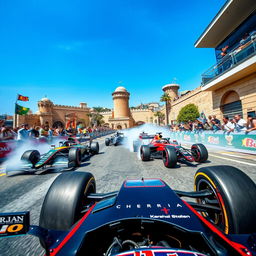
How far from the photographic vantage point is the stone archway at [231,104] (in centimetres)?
1222

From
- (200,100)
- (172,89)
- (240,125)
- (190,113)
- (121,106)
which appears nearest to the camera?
(240,125)

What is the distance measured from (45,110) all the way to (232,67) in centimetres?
6007

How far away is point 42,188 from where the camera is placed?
2.85 meters

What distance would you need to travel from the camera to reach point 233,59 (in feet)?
34.5

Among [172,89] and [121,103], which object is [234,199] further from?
[121,103]

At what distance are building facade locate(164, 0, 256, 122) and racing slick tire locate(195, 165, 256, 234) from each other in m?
11.2

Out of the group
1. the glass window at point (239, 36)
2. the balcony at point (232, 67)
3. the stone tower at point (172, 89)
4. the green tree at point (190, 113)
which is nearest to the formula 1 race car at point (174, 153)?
the balcony at point (232, 67)

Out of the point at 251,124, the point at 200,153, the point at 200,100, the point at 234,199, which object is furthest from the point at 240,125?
the point at 200,100

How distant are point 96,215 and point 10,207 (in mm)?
1957

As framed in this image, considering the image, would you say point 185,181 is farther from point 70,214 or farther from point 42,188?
point 42,188

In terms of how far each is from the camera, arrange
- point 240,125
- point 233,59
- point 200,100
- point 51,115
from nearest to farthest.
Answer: point 240,125 < point 233,59 < point 200,100 < point 51,115

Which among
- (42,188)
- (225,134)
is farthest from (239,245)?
(225,134)

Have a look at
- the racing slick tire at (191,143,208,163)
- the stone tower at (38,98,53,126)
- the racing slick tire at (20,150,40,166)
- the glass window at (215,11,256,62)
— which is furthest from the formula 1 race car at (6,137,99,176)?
the stone tower at (38,98,53,126)

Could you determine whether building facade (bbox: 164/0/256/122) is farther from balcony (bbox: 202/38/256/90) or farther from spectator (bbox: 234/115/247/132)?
spectator (bbox: 234/115/247/132)
